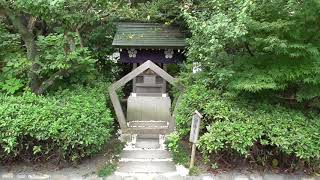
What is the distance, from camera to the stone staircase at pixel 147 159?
559 cm

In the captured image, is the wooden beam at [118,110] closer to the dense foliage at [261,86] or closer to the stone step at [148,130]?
the stone step at [148,130]

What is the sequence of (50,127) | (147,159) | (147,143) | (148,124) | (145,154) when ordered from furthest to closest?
(148,124) → (147,143) → (145,154) → (147,159) → (50,127)

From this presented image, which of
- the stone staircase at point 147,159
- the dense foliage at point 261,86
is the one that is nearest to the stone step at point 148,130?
the stone staircase at point 147,159

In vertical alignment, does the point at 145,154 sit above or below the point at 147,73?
below

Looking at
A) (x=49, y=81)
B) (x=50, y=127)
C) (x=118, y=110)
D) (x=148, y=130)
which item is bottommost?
(x=148, y=130)

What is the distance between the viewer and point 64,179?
5.39 metres

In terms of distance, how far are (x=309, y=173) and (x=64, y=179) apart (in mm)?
4000

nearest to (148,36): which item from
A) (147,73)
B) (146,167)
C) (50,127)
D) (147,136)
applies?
(147,73)

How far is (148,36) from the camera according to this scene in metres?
7.91

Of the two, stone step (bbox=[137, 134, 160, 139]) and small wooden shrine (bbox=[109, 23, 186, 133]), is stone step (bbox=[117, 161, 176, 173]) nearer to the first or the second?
small wooden shrine (bbox=[109, 23, 186, 133])

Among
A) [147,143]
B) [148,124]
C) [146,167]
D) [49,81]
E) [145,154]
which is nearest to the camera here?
[146,167]

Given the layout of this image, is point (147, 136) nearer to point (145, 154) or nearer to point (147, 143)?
point (147, 143)

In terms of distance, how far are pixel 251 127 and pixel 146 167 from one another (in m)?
1.90

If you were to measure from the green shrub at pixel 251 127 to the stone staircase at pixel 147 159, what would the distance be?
1.96ft
